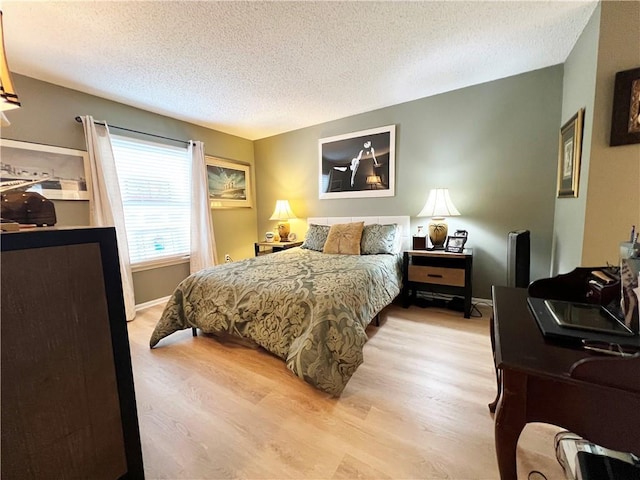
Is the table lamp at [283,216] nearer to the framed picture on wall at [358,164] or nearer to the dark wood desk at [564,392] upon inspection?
the framed picture on wall at [358,164]

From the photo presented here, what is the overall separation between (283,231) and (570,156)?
11.1 ft

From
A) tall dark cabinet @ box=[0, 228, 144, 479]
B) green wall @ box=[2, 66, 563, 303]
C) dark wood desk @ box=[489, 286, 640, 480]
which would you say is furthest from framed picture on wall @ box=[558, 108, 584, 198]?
tall dark cabinet @ box=[0, 228, 144, 479]

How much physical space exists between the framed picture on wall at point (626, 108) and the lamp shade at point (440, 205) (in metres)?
1.30

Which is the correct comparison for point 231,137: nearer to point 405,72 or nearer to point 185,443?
point 405,72

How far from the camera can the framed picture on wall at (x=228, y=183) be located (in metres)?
3.92

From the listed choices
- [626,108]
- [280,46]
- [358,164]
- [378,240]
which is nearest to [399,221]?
[378,240]

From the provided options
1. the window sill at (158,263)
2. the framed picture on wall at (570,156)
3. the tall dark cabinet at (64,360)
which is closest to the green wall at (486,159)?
the framed picture on wall at (570,156)

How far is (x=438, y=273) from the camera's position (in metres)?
2.75

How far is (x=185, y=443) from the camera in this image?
129 centimetres

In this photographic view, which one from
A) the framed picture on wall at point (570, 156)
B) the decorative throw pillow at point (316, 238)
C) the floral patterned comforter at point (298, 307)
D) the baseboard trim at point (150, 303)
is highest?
the framed picture on wall at point (570, 156)

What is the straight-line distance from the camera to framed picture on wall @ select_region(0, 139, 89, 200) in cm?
225

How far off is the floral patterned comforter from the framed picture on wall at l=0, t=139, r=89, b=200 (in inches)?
63.4

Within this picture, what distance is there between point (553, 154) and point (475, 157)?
2.14 feet

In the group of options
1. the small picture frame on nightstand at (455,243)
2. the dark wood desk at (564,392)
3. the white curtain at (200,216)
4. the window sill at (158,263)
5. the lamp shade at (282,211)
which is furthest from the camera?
the lamp shade at (282,211)
